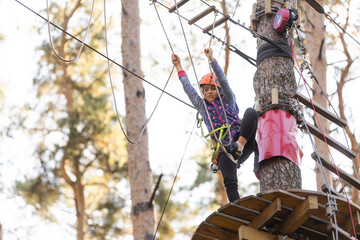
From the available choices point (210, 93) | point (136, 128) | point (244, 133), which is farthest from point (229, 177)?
point (136, 128)

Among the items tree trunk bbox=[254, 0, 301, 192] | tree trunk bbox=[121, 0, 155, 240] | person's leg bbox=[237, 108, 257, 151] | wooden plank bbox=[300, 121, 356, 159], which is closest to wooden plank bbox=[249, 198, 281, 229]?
tree trunk bbox=[254, 0, 301, 192]

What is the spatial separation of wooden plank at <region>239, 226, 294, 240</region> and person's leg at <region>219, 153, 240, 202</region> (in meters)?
0.42

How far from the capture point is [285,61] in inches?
205

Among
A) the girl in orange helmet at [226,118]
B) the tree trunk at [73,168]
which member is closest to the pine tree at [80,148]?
the tree trunk at [73,168]

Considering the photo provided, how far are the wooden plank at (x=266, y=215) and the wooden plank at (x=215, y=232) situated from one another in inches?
8.2

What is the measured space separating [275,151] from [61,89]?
32.8 ft

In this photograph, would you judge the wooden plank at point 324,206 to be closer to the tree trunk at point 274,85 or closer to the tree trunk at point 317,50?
the tree trunk at point 274,85

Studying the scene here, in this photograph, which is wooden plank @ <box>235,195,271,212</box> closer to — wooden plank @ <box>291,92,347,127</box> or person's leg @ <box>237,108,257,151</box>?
person's leg @ <box>237,108,257,151</box>

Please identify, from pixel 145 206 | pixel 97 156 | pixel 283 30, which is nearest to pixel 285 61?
pixel 283 30

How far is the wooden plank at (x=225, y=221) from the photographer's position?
4.55 m

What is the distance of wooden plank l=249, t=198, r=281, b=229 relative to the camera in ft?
14.2

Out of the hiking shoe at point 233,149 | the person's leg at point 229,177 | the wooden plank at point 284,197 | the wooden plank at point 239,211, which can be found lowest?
the wooden plank at point 239,211

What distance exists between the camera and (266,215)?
444cm

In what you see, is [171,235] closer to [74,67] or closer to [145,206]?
[74,67]
